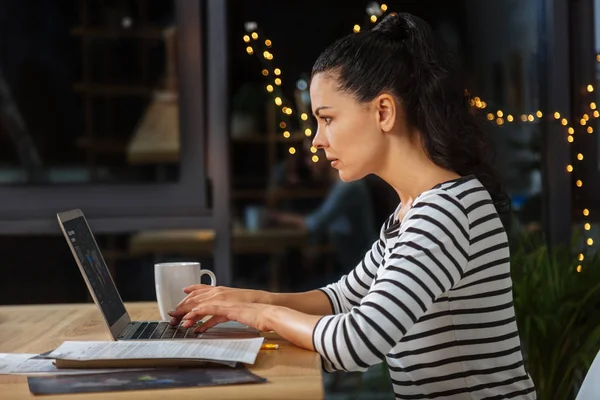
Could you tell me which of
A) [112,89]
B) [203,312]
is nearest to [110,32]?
[112,89]

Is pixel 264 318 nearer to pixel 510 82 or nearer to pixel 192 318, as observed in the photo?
pixel 192 318

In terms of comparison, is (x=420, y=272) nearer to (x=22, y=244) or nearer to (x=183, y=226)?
(x=183, y=226)

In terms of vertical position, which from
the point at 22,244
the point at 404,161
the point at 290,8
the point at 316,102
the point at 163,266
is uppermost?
the point at 290,8

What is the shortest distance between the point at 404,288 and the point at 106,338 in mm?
517

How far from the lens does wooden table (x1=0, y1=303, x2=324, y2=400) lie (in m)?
1.09

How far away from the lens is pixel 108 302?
152 cm

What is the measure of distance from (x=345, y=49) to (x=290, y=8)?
1.52 m

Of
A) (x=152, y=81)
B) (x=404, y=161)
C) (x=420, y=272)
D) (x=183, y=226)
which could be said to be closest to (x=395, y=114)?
(x=404, y=161)

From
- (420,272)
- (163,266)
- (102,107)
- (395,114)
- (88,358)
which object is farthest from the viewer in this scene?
(102,107)

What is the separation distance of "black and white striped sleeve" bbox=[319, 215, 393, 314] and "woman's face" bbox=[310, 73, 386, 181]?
0.22 meters

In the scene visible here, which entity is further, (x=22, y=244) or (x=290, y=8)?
(x=290, y=8)

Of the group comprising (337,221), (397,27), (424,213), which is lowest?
(337,221)

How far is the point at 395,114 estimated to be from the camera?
153cm

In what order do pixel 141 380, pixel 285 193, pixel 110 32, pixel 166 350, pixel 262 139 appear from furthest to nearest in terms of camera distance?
1. pixel 285 193
2. pixel 262 139
3. pixel 110 32
4. pixel 166 350
5. pixel 141 380
